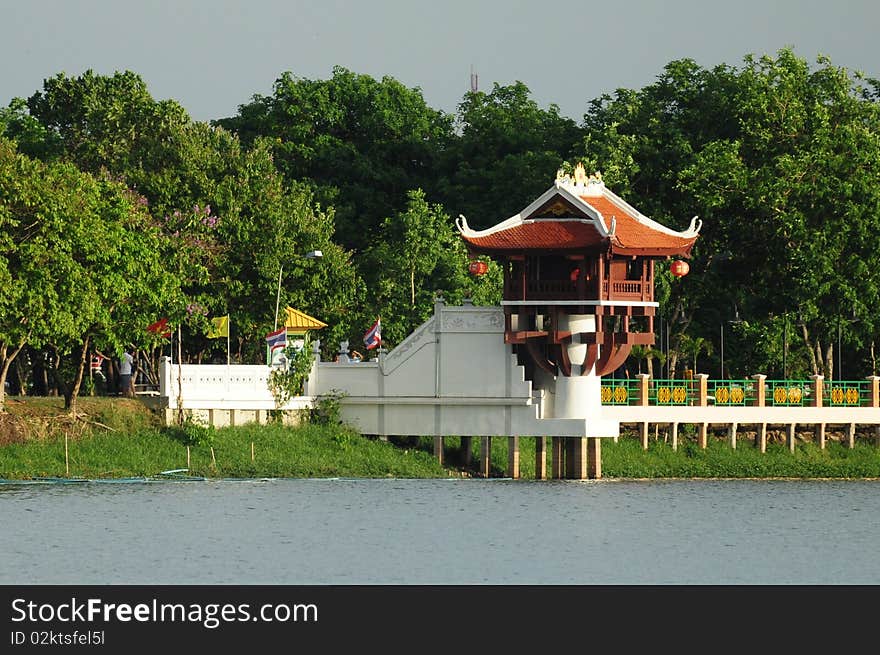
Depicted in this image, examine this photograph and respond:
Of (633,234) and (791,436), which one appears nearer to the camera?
(633,234)

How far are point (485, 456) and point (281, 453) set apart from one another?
681 centimetres

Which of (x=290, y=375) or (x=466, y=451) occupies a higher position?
(x=290, y=375)

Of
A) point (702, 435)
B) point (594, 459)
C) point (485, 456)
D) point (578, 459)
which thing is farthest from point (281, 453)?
point (702, 435)

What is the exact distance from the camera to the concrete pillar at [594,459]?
218ft

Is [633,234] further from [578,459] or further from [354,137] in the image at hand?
[354,137]

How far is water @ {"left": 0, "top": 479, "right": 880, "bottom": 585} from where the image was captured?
4778 centimetres

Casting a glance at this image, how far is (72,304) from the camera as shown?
62375 mm

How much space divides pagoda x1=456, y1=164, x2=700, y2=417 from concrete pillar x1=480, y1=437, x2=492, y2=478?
2.67 meters

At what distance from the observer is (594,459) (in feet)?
218

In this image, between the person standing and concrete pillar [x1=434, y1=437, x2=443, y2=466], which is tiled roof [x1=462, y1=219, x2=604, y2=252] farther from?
the person standing
